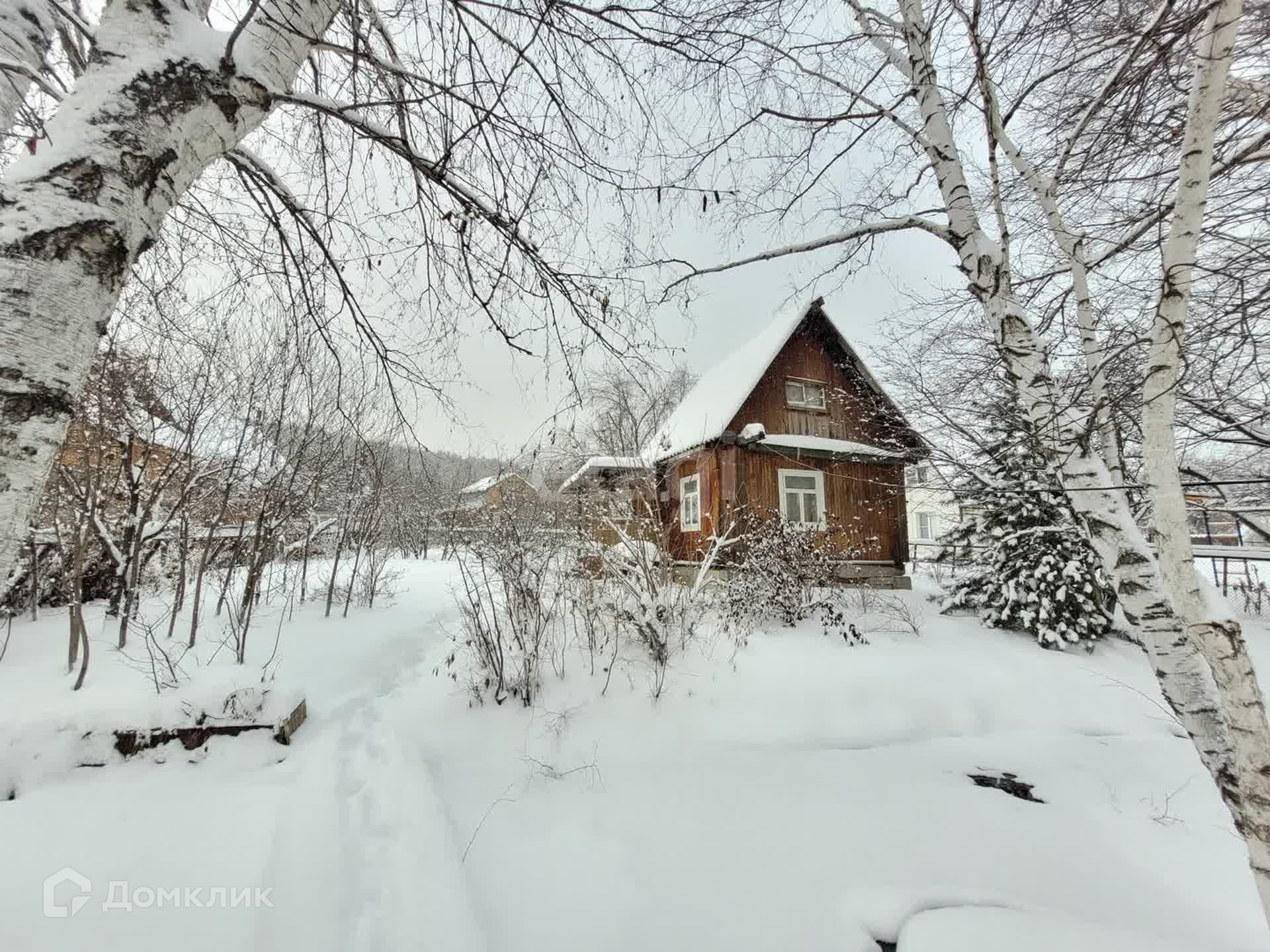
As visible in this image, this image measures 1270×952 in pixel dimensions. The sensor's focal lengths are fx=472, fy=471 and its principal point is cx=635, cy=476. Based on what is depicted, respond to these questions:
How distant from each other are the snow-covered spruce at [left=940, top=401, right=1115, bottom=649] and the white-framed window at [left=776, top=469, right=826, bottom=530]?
9.78 feet

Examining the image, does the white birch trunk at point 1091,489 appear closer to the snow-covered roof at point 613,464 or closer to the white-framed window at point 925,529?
the snow-covered roof at point 613,464

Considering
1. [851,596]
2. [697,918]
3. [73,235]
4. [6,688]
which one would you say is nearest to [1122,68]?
[73,235]

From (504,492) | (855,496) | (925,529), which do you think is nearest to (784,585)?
(504,492)

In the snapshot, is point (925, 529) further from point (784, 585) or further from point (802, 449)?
point (784, 585)

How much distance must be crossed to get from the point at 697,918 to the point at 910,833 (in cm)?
145

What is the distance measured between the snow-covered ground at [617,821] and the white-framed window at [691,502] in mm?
6356

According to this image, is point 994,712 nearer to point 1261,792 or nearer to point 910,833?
point 910,833

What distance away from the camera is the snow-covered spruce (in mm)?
6387

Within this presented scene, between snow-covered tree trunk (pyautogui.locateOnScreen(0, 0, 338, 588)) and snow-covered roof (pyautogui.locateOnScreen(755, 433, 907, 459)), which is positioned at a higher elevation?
snow-covered roof (pyautogui.locateOnScreen(755, 433, 907, 459))

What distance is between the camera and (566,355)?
2.68 meters

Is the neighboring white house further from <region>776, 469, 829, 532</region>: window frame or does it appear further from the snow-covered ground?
the snow-covered ground

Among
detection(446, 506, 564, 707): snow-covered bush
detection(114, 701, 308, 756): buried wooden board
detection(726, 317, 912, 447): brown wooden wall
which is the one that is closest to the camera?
detection(114, 701, 308, 756): buried wooden board

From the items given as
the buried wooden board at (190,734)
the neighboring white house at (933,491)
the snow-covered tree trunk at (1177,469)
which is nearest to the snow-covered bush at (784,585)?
the neighboring white house at (933,491)

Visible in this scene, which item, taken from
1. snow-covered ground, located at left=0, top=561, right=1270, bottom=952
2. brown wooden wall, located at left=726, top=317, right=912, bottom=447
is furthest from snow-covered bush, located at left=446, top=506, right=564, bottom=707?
brown wooden wall, located at left=726, top=317, right=912, bottom=447
